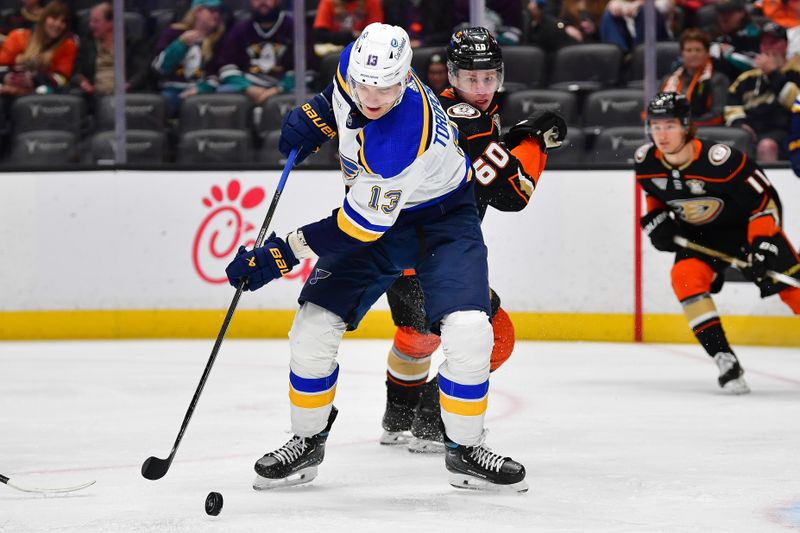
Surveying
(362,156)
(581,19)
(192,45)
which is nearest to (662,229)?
(581,19)

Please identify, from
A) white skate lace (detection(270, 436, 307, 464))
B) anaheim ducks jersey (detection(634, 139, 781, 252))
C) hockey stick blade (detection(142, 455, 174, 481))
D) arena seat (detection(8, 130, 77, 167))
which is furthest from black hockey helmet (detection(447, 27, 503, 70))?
arena seat (detection(8, 130, 77, 167))

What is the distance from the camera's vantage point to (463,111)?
3.80 metres

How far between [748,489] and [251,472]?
1.32 m

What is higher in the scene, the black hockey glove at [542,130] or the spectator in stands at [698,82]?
the black hockey glove at [542,130]

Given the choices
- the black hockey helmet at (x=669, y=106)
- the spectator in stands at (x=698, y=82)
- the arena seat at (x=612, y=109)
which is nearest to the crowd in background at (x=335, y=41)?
the spectator in stands at (x=698, y=82)

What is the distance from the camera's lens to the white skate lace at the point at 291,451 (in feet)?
10.9

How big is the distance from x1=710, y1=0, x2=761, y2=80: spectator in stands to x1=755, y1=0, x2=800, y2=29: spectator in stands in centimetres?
10

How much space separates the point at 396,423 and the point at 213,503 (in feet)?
3.85

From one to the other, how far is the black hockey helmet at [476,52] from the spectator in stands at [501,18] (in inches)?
129

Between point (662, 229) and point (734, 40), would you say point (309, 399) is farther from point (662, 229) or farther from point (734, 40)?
point (734, 40)

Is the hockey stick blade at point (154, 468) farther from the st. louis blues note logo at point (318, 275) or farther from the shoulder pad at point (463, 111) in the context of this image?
the shoulder pad at point (463, 111)

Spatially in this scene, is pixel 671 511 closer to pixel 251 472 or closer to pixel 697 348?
pixel 251 472

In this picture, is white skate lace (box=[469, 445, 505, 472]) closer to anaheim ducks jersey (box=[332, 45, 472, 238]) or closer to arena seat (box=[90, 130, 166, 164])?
anaheim ducks jersey (box=[332, 45, 472, 238])

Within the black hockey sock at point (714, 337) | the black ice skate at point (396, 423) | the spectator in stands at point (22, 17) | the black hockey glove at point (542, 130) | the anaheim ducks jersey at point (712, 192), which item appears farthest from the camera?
the spectator in stands at point (22, 17)
